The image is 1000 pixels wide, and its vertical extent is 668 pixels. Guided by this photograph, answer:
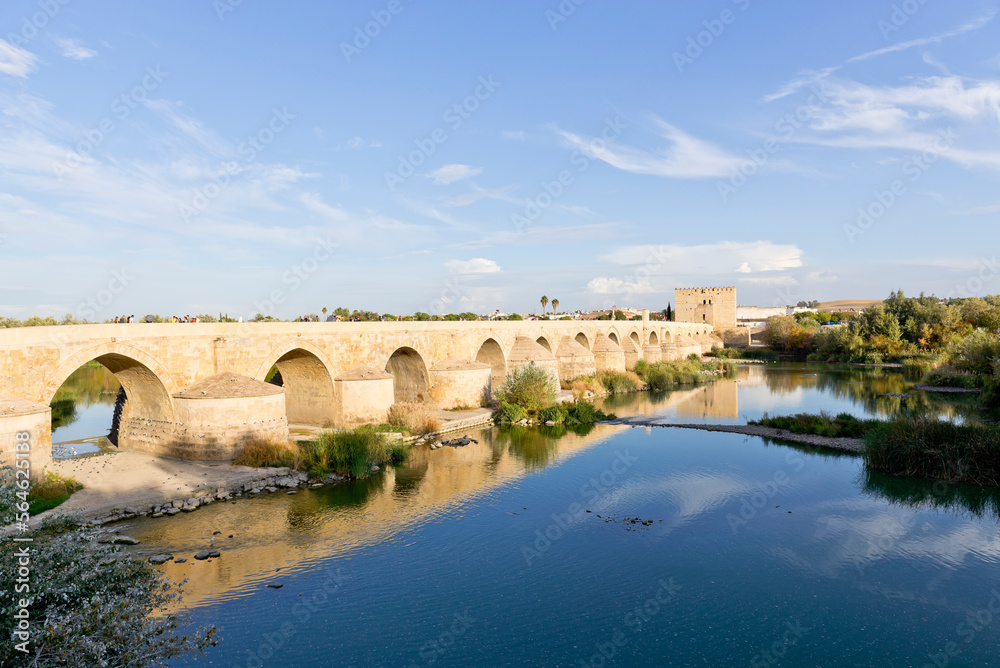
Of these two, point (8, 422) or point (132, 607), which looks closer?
point (132, 607)

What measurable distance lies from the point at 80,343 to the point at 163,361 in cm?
170

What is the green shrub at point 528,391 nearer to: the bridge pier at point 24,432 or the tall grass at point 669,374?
the tall grass at point 669,374

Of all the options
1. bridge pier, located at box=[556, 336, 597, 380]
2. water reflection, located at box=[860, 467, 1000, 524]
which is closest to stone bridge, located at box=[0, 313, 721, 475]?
bridge pier, located at box=[556, 336, 597, 380]

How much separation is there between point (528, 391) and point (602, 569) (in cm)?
1198

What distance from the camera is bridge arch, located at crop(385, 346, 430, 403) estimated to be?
20.0m

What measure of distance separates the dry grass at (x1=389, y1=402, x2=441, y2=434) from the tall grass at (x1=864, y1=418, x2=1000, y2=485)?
10772 mm

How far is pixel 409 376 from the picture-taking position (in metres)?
20.4

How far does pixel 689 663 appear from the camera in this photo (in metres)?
6.06

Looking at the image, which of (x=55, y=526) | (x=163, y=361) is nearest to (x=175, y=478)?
(x=163, y=361)

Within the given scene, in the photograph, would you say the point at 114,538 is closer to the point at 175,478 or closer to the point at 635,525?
the point at 175,478

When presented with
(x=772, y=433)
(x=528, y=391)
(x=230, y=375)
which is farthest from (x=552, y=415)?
(x=230, y=375)

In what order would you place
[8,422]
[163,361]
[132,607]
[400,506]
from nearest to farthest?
[132,607], [8,422], [400,506], [163,361]

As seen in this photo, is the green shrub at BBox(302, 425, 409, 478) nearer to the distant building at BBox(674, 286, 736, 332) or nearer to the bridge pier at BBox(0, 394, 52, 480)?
the bridge pier at BBox(0, 394, 52, 480)

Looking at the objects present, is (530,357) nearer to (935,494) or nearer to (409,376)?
(409,376)
